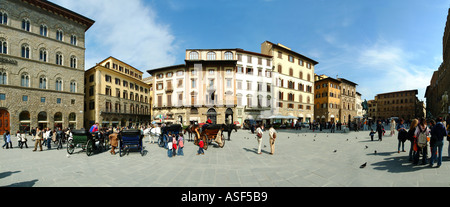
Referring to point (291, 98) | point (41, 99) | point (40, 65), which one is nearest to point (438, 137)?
point (291, 98)

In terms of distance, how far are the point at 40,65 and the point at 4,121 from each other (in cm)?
832

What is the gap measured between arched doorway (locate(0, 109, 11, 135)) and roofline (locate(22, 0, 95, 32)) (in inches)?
599

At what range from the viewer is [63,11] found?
26.5 metres

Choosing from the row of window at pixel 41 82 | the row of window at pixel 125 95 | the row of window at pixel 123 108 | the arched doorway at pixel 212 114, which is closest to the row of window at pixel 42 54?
the row of window at pixel 41 82

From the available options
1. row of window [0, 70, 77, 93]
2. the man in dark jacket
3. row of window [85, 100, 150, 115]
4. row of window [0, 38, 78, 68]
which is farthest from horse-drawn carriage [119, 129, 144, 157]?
row of window [85, 100, 150, 115]

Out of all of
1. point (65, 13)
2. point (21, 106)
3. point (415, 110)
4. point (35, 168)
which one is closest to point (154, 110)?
point (21, 106)

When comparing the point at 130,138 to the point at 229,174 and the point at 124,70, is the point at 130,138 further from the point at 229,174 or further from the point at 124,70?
the point at 124,70

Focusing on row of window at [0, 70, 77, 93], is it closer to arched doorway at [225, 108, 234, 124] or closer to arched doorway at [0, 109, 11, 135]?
arched doorway at [0, 109, 11, 135]

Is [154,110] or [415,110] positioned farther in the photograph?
[415,110]

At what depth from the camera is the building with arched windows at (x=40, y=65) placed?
21.7m

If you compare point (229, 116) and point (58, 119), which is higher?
point (229, 116)
